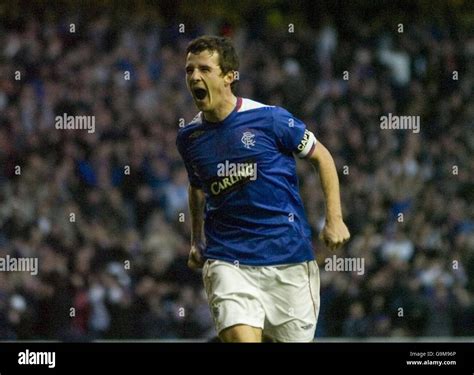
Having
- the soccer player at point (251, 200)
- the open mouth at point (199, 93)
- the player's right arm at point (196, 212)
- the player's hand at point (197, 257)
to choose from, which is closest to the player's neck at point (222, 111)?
the soccer player at point (251, 200)

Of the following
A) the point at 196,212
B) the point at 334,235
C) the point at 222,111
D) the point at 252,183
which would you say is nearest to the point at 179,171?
the point at 196,212

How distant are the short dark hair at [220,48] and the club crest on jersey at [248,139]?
12.6 inches

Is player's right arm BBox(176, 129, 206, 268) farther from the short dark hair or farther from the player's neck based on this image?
the short dark hair

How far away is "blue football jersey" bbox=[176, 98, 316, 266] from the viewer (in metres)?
6.51

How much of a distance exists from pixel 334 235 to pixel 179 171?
5.28 metres

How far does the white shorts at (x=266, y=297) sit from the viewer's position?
6.37 meters

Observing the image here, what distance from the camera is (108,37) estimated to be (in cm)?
1227

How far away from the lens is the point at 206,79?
6.54m

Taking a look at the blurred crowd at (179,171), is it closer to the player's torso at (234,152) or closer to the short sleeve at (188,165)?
the short sleeve at (188,165)

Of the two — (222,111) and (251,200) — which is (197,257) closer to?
(251,200)
